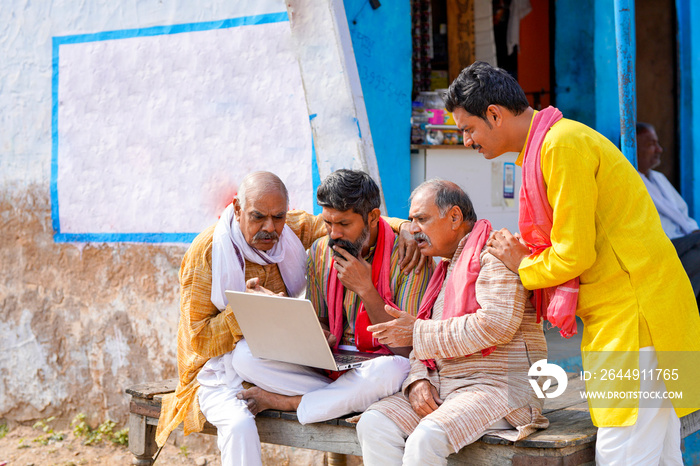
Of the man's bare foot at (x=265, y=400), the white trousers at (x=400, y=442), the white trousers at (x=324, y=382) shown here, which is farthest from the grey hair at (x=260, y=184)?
the white trousers at (x=400, y=442)

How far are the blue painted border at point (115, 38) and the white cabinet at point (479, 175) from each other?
4.48 feet

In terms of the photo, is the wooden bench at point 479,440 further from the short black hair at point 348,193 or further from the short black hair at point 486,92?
the short black hair at point 486,92

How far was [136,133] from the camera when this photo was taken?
17.1 ft

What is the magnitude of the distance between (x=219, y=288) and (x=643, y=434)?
1.90 meters

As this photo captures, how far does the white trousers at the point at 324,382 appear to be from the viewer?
126 inches

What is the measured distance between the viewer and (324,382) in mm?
3471

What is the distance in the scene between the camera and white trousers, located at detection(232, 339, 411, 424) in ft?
10.5

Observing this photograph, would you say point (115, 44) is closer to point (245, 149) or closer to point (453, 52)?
point (245, 149)

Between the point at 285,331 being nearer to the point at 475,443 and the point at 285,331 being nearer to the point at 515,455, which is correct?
the point at 475,443

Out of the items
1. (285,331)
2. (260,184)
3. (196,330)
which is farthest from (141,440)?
(260,184)

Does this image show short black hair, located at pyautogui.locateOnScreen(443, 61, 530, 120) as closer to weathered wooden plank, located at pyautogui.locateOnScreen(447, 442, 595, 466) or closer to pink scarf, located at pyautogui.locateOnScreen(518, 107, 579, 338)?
pink scarf, located at pyautogui.locateOnScreen(518, 107, 579, 338)

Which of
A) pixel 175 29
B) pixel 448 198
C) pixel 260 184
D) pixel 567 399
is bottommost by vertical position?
pixel 567 399

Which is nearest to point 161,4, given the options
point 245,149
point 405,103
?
point 245,149

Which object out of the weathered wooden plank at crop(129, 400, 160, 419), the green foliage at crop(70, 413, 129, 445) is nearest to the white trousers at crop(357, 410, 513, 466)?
the weathered wooden plank at crop(129, 400, 160, 419)
